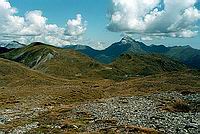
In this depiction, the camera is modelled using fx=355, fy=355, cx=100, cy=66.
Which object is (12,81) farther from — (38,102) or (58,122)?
(58,122)

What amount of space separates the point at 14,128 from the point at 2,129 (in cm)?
180

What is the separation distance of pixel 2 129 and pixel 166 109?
30876 millimetres

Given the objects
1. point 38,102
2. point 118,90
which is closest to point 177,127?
point 38,102

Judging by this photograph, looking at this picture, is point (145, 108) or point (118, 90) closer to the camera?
point (145, 108)

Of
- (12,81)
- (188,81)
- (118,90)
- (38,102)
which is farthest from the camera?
(12,81)

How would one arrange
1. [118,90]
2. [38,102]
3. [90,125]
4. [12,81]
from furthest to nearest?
[12,81] → [118,90] → [38,102] → [90,125]

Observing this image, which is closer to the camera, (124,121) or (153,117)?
(124,121)

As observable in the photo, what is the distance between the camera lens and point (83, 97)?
10506 cm

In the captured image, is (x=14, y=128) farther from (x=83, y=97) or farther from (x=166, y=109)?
(x=83, y=97)

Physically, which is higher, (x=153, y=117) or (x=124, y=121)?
(x=153, y=117)

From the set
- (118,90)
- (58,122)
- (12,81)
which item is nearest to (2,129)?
(58,122)

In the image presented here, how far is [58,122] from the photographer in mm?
57344

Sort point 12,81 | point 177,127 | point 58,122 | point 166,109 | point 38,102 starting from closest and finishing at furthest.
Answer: point 177,127 → point 58,122 → point 166,109 → point 38,102 → point 12,81

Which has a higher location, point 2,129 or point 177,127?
point 177,127
